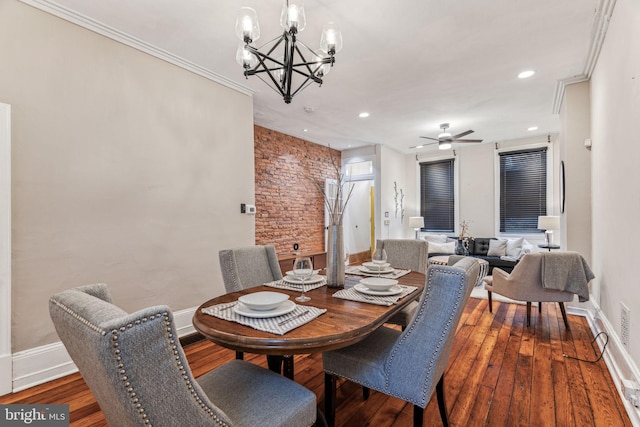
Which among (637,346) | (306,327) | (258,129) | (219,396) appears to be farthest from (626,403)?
(258,129)

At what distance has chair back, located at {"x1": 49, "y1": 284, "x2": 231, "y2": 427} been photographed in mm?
638

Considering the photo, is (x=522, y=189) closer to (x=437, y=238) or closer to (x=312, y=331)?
(x=437, y=238)

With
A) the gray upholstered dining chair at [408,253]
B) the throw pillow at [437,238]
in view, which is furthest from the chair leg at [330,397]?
the throw pillow at [437,238]

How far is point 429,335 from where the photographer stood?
125 cm

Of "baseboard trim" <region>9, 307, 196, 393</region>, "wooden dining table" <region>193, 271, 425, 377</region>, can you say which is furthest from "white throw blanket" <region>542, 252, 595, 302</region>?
"baseboard trim" <region>9, 307, 196, 393</region>

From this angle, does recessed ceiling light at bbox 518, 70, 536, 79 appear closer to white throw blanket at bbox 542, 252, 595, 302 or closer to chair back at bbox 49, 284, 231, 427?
white throw blanket at bbox 542, 252, 595, 302

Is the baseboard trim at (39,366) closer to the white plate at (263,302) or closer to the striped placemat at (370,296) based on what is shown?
the white plate at (263,302)

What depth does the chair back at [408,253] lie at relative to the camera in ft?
8.67

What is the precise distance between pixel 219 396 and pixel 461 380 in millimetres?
1786

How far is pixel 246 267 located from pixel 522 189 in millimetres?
6129

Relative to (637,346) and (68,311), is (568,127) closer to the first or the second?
(637,346)

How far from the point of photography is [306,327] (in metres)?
1.17

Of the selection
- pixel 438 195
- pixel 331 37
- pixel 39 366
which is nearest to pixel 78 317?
pixel 331 37

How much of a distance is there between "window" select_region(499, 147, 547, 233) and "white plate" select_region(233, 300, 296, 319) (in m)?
6.31
